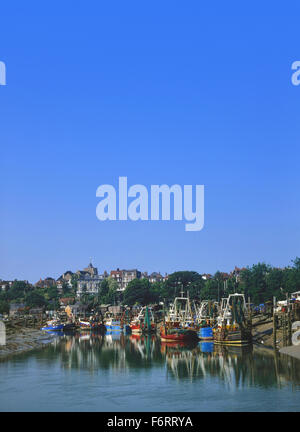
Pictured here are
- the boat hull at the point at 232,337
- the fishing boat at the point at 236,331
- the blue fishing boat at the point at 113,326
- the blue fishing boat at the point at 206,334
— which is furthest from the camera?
the blue fishing boat at the point at 113,326

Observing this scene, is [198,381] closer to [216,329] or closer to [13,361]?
[13,361]

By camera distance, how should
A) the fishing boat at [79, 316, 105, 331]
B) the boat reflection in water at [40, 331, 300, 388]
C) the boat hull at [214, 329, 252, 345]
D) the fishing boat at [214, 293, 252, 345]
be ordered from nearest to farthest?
the boat reflection in water at [40, 331, 300, 388], the boat hull at [214, 329, 252, 345], the fishing boat at [214, 293, 252, 345], the fishing boat at [79, 316, 105, 331]

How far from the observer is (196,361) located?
6794 centimetres

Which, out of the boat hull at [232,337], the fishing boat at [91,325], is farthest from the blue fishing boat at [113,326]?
the boat hull at [232,337]

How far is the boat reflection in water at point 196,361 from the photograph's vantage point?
52.7 m

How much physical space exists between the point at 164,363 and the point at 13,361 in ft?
67.4

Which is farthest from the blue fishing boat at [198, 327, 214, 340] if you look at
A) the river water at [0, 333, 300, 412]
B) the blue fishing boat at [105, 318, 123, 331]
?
the blue fishing boat at [105, 318, 123, 331]

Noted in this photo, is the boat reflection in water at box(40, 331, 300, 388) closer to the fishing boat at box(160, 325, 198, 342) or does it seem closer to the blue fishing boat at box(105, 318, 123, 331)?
the fishing boat at box(160, 325, 198, 342)

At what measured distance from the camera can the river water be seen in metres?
41.8

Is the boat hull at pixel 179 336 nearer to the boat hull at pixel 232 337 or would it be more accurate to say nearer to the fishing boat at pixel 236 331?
the fishing boat at pixel 236 331

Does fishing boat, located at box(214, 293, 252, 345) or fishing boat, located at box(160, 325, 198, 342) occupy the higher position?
fishing boat, located at box(214, 293, 252, 345)

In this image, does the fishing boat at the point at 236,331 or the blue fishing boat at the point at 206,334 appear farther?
the blue fishing boat at the point at 206,334

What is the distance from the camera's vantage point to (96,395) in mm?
46156
